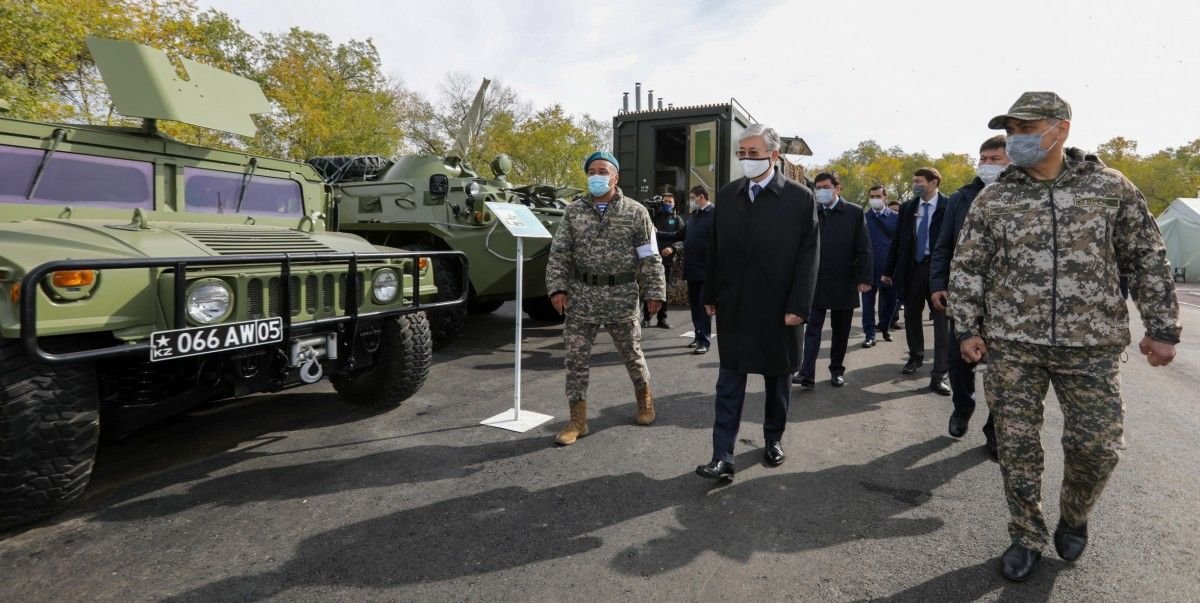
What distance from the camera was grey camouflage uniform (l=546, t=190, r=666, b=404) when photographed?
3711 millimetres

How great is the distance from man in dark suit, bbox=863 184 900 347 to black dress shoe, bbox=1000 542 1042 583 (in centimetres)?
475

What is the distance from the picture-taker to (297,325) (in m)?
2.99

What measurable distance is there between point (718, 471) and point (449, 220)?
13.4ft

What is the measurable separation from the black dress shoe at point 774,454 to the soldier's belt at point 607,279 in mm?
1177

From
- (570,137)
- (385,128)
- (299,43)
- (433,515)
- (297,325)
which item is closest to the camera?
(433,515)

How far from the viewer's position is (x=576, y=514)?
2.75 m

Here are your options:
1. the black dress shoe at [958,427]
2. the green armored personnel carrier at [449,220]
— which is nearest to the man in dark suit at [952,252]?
the black dress shoe at [958,427]

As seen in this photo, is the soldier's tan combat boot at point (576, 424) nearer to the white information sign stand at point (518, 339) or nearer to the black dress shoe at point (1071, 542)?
the white information sign stand at point (518, 339)

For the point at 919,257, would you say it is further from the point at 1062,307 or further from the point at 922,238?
the point at 1062,307

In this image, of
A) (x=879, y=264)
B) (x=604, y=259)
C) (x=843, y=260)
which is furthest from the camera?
(x=879, y=264)

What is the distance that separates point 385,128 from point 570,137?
1192cm

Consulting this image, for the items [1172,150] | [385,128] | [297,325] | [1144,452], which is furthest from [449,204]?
[1172,150]

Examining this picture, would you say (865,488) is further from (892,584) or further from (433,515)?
(433,515)

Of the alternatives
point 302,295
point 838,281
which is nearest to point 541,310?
point 838,281
